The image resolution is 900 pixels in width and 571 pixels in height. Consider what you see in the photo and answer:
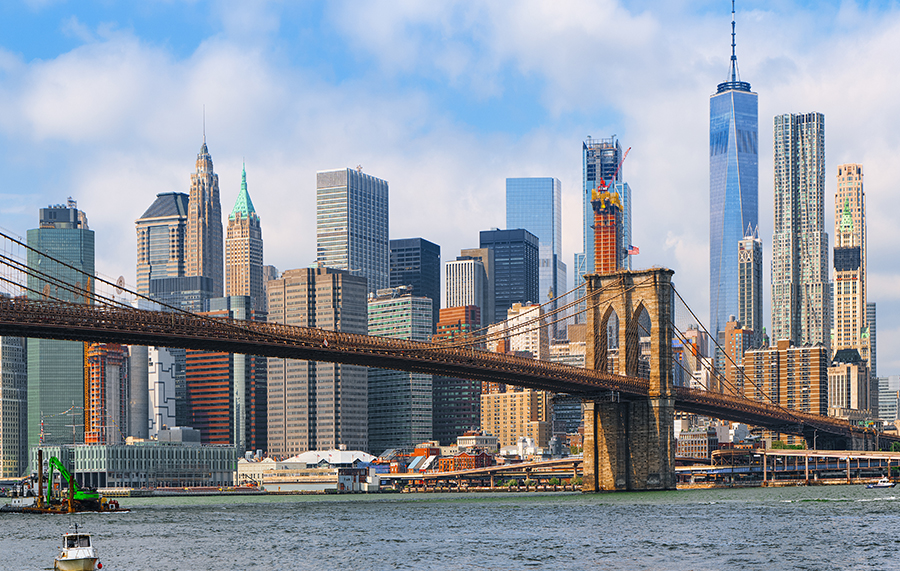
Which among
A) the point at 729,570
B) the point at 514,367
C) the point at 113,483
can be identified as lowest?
the point at 113,483

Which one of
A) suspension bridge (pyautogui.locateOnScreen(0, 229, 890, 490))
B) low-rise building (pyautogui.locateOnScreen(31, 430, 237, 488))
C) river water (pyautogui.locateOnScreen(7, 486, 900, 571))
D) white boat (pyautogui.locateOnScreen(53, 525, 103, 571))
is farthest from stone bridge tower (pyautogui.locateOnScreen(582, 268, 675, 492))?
low-rise building (pyautogui.locateOnScreen(31, 430, 237, 488))

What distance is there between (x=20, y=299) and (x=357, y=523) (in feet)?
68.5

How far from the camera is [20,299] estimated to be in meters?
65.9

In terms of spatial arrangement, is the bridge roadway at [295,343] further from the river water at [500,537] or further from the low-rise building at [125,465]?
the low-rise building at [125,465]

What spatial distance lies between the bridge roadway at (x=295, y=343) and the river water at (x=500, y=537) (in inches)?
343

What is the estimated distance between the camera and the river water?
47.0 metres

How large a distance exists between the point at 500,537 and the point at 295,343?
71.1 feet

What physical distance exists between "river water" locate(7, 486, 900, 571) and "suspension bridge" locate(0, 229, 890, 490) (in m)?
8.84

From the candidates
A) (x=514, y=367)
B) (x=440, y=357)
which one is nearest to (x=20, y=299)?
(x=440, y=357)

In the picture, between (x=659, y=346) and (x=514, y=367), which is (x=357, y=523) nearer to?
(x=514, y=367)

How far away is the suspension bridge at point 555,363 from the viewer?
6725 cm

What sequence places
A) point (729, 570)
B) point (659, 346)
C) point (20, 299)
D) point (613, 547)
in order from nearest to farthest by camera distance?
point (729, 570), point (613, 547), point (20, 299), point (659, 346)

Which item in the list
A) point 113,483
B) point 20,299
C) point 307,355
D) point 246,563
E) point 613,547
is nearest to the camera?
point 246,563

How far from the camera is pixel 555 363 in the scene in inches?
3450
